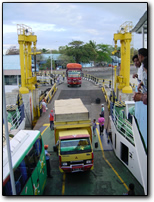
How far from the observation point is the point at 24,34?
16703 millimetres

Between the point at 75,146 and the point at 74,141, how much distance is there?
21cm

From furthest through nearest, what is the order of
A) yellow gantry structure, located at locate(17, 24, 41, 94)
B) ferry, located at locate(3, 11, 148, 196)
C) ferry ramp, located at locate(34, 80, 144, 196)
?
yellow gantry structure, located at locate(17, 24, 41, 94) < ferry ramp, located at locate(34, 80, 144, 196) < ferry, located at locate(3, 11, 148, 196)

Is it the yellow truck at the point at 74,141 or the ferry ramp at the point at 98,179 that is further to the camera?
the yellow truck at the point at 74,141

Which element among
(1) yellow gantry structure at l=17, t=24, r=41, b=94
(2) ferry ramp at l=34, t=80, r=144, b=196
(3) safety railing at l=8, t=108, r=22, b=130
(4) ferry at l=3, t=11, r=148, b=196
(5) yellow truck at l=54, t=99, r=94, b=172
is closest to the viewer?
(4) ferry at l=3, t=11, r=148, b=196

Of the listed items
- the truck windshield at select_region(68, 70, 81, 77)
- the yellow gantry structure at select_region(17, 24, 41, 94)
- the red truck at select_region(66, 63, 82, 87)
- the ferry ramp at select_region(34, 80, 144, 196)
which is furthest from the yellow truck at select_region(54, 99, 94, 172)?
the truck windshield at select_region(68, 70, 81, 77)

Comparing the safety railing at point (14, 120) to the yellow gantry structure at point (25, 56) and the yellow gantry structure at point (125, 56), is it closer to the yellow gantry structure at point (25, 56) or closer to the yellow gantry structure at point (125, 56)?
the yellow gantry structure at point (25, 56)

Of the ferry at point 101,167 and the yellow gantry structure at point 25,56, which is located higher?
the yellow gantry structure at point 25,56

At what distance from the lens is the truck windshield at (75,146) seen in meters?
7.95

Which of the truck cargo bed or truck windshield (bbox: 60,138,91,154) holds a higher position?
the truck cargo bed

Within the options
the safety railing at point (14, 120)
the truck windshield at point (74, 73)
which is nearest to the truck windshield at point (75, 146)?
the safety railing at point (14, 120)

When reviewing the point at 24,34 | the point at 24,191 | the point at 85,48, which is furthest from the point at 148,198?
the point at 85,48

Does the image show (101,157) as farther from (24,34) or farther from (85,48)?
(85,48)

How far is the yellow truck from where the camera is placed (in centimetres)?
786

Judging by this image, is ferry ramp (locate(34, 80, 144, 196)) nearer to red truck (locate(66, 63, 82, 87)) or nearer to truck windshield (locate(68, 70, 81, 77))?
red truck (locate(66, 63, 82, 87))
